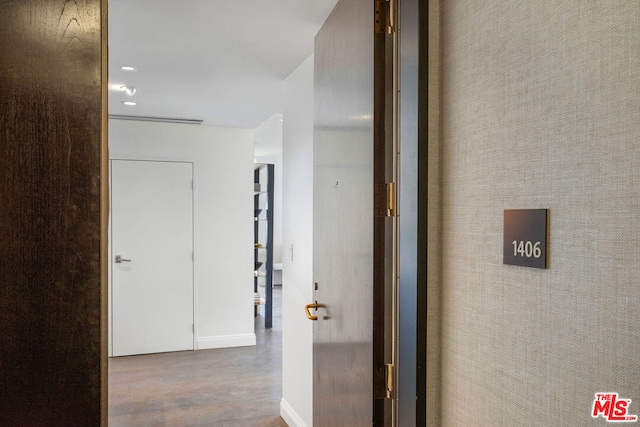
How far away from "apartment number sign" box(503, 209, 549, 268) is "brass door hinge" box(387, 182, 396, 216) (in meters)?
0.43

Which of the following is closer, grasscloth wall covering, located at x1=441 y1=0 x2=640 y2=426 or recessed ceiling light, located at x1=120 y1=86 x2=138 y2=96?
grasscloth wall covering, located at x1=441 y1=0 x2=640 y2=426

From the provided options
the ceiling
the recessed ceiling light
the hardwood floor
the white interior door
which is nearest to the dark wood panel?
the ceiling

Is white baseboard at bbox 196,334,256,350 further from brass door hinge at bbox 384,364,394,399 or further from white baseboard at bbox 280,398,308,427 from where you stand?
brass door hinge at bbox 384,364,394,399

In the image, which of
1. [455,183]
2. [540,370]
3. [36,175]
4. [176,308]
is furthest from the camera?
[176,308]

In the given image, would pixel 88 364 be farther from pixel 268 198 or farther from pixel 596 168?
pixel 268 198

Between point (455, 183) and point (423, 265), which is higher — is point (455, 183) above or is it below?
above

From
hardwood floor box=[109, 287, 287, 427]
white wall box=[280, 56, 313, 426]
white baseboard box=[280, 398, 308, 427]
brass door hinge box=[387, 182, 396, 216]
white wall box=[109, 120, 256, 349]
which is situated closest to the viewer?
brass door hinge box=[387, 182, 396, 216]

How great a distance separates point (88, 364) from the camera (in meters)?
1.17

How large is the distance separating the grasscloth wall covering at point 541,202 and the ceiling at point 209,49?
46.5 inches

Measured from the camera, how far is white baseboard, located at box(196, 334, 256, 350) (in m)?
4.96

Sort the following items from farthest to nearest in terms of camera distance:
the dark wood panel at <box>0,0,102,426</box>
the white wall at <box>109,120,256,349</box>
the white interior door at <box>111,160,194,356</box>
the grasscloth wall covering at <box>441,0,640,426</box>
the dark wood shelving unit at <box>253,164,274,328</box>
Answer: the dark wood shelving unit at <box>253,164,274,328</box>
the white wall at <box>109,120,256,349</box>
the white interior door at <box>111,160,194,356</box>
the dark wood panel at <box>0,0,102,426</box>
the grasscloth wall covering at <box>441,0,640,426</box>

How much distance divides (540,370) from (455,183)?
509 millimetres

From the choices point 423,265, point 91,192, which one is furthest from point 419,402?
point 91,192

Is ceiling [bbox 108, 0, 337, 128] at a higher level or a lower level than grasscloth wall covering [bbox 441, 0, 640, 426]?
higher
